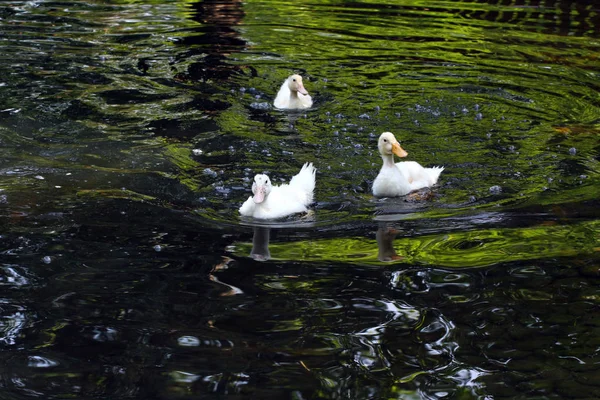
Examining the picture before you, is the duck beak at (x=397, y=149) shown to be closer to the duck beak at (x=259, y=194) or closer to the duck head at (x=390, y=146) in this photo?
the duck head at (x=390, y=146)

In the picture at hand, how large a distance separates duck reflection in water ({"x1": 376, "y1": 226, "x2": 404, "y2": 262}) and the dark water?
4 centimetres

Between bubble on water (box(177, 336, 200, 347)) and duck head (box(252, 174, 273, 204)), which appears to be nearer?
bubble on water (box(177, 336, 200, 347))

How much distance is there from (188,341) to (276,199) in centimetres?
231

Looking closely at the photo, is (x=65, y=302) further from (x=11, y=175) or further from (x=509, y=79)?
(x=509, y=79)

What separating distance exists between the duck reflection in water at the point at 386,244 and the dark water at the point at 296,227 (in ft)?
0.12

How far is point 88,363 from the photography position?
485 centimetres

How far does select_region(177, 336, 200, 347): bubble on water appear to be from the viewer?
199 inches

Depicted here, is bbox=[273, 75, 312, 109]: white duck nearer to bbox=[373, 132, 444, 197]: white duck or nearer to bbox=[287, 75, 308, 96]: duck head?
bbox=[287, 75, 308, 96]: duck head

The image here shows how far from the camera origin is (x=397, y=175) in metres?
7.73

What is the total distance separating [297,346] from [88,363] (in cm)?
121

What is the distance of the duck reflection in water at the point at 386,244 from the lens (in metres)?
6.23

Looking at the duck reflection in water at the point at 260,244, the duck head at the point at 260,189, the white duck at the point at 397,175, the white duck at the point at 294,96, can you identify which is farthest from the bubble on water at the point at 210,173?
the white duck at the point at 294,96

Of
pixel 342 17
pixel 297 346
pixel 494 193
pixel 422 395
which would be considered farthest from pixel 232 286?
pixel 342 17

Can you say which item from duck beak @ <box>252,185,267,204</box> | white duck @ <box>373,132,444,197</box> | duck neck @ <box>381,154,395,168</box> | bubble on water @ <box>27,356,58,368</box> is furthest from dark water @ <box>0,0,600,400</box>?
duck neck @ <box>381,154,395,168</box>
